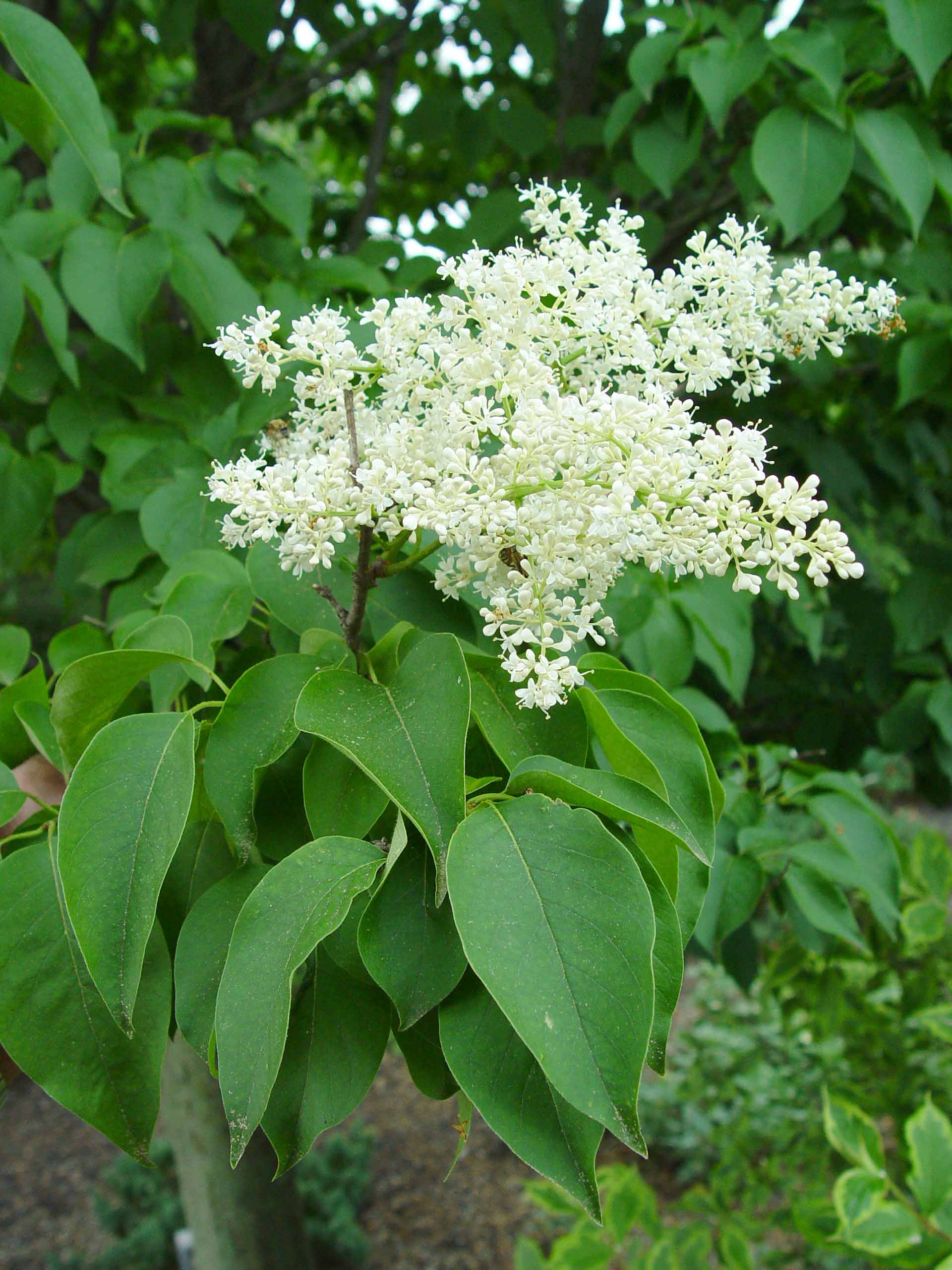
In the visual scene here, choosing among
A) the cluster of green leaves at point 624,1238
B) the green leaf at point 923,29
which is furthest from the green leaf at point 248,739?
the cluster of green leaves at point 624,1238

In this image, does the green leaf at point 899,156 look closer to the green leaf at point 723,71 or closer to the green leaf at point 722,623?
the green leaf at point 723,71

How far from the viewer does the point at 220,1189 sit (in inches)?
72.4

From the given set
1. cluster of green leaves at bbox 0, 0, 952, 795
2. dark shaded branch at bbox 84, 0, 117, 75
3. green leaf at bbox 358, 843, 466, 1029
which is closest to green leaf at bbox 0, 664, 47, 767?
cluster of green leaves at bbox 0, 0, 952, 795

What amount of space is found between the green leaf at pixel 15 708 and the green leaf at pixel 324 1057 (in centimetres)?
38

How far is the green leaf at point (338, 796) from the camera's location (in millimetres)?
681

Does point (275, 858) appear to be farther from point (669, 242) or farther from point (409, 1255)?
point (409, 1255)

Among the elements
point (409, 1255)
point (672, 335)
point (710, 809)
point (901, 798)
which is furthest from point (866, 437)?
point (901, 798)

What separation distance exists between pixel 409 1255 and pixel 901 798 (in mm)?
5343

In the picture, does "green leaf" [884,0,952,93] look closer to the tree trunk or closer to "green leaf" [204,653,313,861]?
"green leaf" [204,653,313,861]

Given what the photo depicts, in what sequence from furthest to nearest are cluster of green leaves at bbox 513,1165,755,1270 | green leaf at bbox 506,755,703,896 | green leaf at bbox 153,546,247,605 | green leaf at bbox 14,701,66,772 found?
cluster of green leaves at bbox 513,1165,755,1270
green leaf at bbox 153,546,247,605
green leaf at bbox 14,701,66,772
green leaf at bbox 506,755,703,896

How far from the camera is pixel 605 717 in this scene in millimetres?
680

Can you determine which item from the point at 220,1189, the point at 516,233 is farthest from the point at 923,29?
the point at 220,1189

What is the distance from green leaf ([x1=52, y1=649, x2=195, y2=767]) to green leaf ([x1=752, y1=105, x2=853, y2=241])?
109 cm

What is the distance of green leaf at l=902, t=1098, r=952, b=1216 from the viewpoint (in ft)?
5.12
